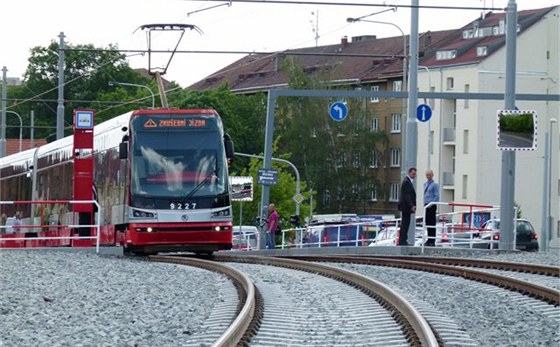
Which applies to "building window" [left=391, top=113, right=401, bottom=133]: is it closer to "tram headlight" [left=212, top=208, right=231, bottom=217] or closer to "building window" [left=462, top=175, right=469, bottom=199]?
"building window" [left=462, top=175, right=469, bottom=199]

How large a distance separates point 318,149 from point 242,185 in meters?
41.4

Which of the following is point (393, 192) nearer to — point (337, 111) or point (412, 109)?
point (337, 111)

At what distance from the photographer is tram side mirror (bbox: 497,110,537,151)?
103 feet

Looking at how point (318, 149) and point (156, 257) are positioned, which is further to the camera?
point (318, 149)

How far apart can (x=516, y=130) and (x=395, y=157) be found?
255ft

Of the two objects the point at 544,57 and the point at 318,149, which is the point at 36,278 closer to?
the point at 544,57

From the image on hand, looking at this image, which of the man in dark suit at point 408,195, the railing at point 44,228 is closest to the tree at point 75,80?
the railing at point 44,228

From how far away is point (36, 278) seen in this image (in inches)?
826

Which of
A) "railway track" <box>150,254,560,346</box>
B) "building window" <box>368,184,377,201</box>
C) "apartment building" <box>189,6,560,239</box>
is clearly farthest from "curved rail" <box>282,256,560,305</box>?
"building window" <box>368,184,377,201</box>

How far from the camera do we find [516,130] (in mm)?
31453

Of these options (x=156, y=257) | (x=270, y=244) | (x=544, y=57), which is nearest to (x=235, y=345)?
(x=156, y=257)

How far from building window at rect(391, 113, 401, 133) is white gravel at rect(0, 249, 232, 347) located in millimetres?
82084

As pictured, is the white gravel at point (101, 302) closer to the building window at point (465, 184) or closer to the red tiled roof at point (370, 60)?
the red tiled roof at point (370, 60)

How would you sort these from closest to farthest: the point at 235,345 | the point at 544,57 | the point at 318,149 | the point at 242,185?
the point at 235,345 < the point at 242,185 < the point at 544,57 < the point at 318,149
